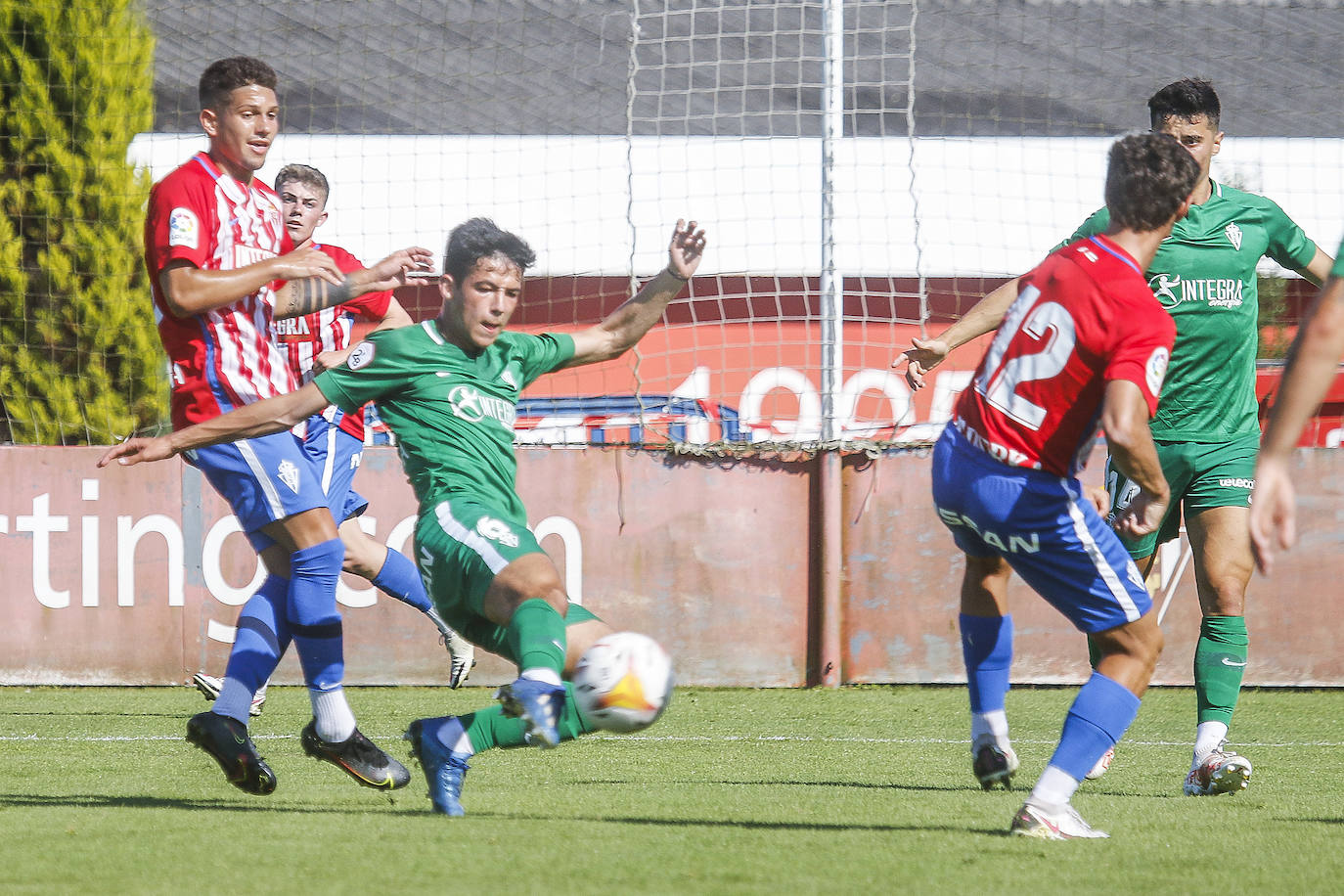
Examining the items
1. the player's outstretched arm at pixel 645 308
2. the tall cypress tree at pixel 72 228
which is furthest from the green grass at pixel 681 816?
the tall cypress tree at pixel 72 228

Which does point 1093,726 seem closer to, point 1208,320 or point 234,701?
point 1208,320

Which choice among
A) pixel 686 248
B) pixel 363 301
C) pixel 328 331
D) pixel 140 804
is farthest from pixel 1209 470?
pixel 328 331

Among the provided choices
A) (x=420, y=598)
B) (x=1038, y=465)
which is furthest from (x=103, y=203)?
(x=1038, y=465)

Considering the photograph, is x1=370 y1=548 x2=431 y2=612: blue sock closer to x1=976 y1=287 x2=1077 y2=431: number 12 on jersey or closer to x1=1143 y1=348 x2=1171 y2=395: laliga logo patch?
x1=976 y1=287 x2=1077 y2=431: number 12 on jersey

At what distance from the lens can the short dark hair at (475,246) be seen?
424 centimetres

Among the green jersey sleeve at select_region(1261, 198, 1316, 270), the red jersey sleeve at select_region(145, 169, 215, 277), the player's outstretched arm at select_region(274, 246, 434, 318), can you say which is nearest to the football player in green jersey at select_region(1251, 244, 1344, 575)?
the player's outstretched arm at select_region(274, 246, 434, 318)

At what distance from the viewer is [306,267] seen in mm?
4363

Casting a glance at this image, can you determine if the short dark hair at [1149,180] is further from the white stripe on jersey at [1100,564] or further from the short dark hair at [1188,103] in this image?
the short dark hair at [1188,103]

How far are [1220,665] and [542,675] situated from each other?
238 centimetres

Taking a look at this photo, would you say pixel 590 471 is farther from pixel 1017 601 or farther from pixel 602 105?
pixel 602 105

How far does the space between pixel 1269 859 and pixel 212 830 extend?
2.39 metres

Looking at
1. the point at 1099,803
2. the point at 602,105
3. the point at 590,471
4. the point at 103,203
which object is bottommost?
the point at 1099,803

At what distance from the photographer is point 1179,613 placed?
24.8ft

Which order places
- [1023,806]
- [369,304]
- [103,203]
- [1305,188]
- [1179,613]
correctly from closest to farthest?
[1023,806]
[369,304]
[1179,613]
[103,203]
[1305,188]
